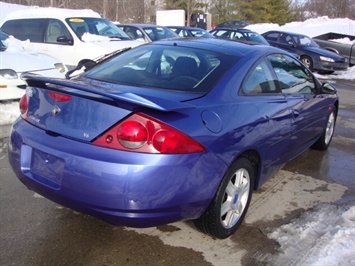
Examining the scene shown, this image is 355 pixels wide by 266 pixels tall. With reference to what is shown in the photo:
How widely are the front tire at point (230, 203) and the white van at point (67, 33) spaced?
5.86 m

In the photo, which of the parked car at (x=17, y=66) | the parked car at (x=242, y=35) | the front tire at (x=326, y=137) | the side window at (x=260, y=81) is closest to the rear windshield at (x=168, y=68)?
the side window at (x=260, y=81)

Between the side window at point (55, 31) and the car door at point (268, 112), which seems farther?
the side window at point (55, 31)

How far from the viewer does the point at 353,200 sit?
382cm

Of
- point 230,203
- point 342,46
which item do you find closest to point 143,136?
point 230,203

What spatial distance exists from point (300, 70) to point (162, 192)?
274 centimetres

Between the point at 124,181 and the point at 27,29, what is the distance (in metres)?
8.06

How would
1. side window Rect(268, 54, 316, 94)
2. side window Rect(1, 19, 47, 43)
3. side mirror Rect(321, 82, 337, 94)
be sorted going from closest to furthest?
side window Rect(268, 54, 316, 94) → side mirror Rect(321, 82, 337, 94) → side window Rect(1, 19, 47, 43)

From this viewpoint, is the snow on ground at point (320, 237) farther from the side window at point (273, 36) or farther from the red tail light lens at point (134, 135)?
the side window at point (273, 36)

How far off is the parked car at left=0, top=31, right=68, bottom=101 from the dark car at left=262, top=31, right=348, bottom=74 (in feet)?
33.5

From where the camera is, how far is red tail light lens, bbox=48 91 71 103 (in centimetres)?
253

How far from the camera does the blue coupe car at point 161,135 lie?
90.4 inches

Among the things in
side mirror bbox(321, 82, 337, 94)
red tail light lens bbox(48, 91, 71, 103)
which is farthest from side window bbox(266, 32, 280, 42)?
red tail light lens bbox(48, 91, 71, 103)

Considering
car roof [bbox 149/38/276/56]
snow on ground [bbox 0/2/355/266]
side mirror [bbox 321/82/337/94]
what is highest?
car roof [bbox 149/38/276/56]

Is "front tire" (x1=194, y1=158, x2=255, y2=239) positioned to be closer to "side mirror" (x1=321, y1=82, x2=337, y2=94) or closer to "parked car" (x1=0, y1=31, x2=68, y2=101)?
"side mirror" (x1=321, y1=82, x2=337, y2=94)
